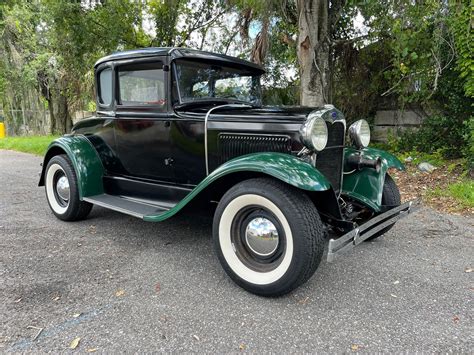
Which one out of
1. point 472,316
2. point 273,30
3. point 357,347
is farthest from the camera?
point 273,30

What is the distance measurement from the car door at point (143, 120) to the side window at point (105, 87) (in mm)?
163

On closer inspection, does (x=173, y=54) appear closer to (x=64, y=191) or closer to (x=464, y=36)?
(x=64, y=191)

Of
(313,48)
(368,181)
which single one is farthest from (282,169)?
(313,48)

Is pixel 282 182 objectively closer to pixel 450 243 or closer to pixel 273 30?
pixel 450 243

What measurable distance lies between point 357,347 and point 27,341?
1.86m

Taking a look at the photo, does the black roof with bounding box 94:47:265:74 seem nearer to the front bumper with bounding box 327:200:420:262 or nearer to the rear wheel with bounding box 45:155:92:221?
the rear wheel with bounding box 45:155:92:221

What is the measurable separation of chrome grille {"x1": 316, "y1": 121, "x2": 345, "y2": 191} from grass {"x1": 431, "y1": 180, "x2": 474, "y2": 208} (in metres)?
2.54

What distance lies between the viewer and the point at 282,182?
2.42 m

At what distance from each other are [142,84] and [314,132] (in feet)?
6.26

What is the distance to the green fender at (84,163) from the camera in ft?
12.4

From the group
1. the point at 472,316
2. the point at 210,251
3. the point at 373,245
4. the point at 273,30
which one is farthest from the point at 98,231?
the point at 273,30

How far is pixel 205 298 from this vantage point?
242 cm

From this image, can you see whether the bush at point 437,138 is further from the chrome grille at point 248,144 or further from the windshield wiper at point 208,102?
the chrome grille at point 248,144

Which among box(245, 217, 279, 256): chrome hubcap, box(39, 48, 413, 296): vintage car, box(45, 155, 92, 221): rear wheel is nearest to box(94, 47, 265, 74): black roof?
box(39, 48, 413, 296): vintage car
